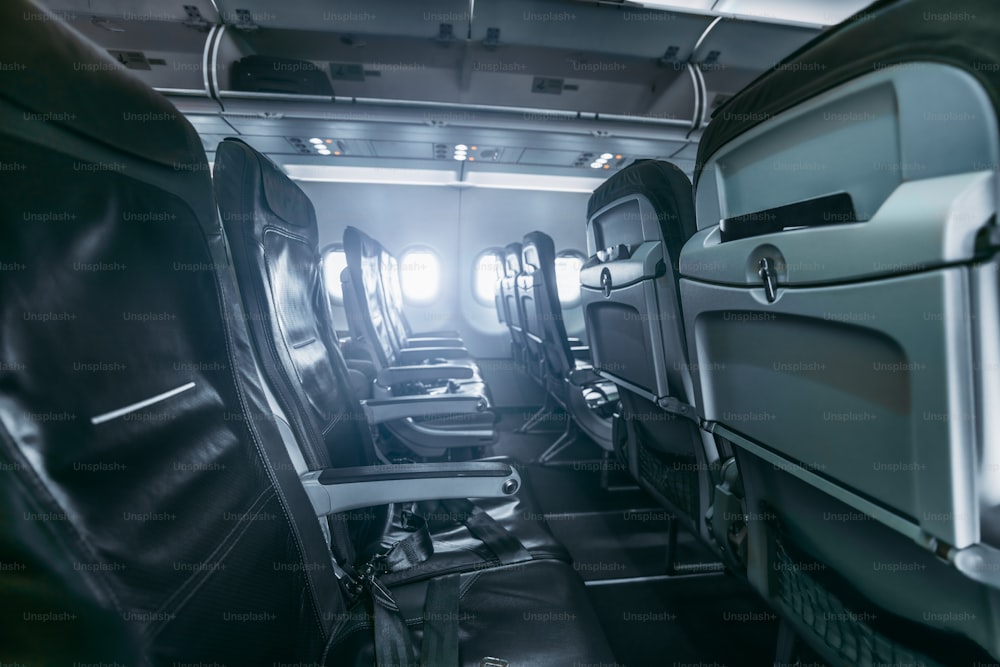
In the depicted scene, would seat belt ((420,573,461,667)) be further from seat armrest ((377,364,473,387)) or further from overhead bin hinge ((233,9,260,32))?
overhead bin hinge ((233,9,260,32))

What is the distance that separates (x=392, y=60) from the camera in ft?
14.1

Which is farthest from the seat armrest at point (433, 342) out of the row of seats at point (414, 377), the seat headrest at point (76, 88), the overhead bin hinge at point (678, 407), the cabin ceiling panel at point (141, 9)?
the seat headrest at point (76, 88)

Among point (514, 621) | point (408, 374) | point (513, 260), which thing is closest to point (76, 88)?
point (514, 621)

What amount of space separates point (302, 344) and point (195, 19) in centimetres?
396

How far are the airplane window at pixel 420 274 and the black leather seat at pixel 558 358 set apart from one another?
10.5ft

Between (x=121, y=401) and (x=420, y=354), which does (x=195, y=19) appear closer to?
(x=420, y=354)

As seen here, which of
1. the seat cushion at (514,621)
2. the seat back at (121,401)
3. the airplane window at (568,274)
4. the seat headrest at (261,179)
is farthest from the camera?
the airplane window at (568,274)

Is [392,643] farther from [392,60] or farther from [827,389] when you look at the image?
[392,60]

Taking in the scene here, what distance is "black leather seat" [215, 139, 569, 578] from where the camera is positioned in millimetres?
1044

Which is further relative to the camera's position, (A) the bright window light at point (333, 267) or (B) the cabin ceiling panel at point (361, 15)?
(A) the bright window light at point (333, 267)

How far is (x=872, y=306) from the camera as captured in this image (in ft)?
1.91

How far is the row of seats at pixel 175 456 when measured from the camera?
1.50 feet

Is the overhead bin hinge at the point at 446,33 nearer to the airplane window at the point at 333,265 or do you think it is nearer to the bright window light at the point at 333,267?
the airplane window at the point at 333,265

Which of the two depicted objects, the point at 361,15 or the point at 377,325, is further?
the point at 361,15
